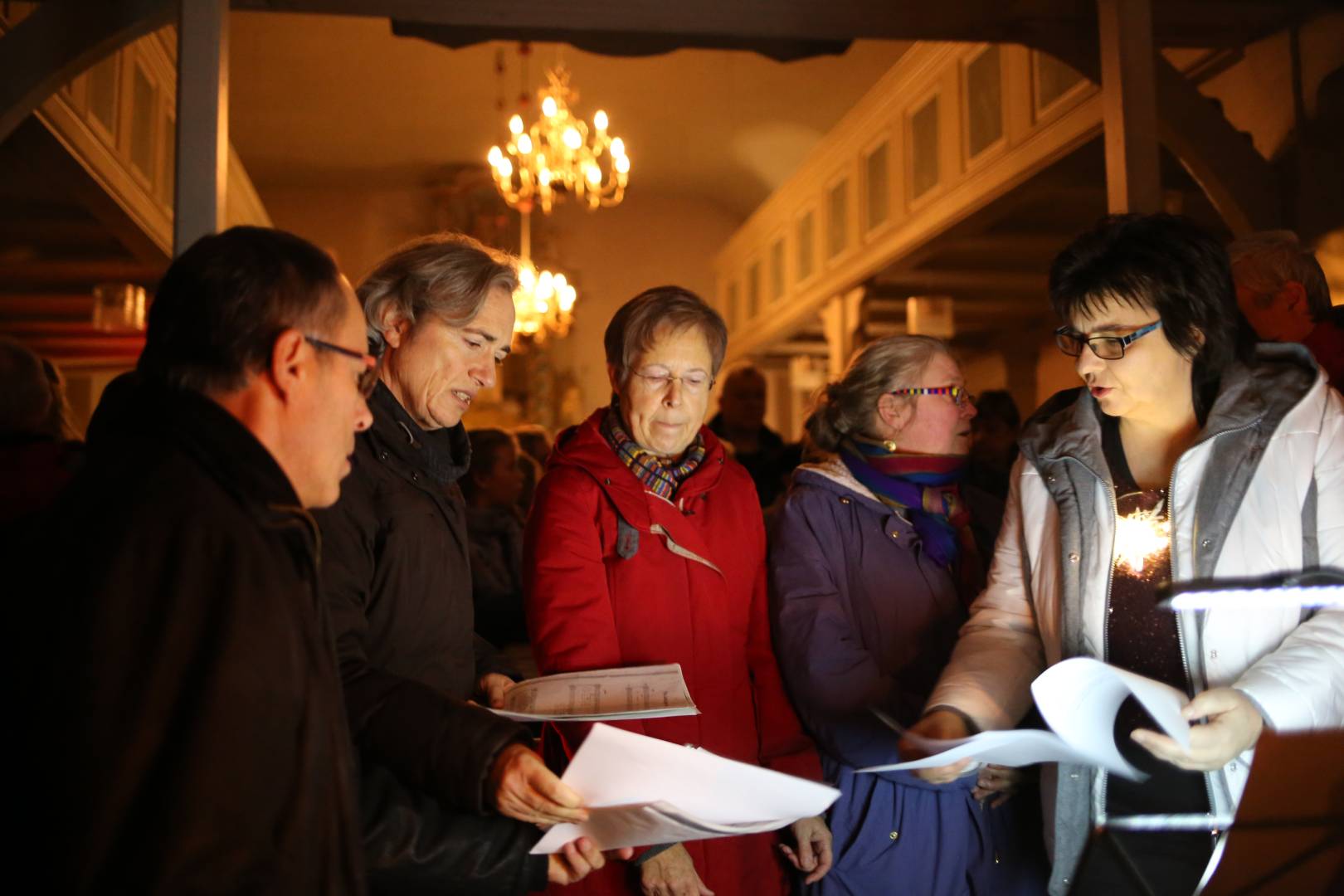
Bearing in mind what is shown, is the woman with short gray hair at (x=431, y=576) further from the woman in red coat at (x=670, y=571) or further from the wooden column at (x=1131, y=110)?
the wooden column at (x=1131, y=110)

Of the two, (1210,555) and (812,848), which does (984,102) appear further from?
(812,848)

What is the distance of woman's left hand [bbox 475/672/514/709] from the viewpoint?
1.86 meters

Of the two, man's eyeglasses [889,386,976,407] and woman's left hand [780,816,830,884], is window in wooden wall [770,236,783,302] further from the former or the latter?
woman's left hand [780,816,830,884]

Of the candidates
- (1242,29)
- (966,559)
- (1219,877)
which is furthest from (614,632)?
(1242,29)

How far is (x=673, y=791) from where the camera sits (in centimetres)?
→ 135

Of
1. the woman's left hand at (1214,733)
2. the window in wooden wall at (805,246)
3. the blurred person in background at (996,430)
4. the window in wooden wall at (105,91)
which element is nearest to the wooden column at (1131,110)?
the blurred person in background at (996,430)

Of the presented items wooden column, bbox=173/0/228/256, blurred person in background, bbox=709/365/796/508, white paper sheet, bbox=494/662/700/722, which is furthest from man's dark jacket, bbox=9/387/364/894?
blurred person in background, bbox=709/365/796/508

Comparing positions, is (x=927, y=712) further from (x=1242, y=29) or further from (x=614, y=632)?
(x=1242, y=29)

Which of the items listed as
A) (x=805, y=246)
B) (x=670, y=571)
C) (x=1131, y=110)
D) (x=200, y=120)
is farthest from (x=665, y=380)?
(x=805, y=246)

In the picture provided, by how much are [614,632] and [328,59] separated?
7661 millimetres

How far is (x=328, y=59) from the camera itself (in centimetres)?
834

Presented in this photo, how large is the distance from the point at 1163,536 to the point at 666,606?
86cm

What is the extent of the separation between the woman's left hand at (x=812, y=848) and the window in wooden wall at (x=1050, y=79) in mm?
3529

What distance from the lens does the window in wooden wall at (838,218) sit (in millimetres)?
7562
